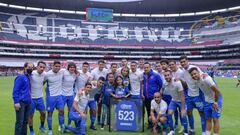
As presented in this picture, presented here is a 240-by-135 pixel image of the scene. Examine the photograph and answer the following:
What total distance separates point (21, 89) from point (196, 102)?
15.3 feet

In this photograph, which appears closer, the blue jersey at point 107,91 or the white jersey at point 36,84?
the white jersey at point 36,84

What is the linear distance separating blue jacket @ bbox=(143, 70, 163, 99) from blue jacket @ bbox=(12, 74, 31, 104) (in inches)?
147

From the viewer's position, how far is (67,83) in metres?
8.80

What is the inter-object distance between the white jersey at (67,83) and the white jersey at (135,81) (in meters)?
1.94

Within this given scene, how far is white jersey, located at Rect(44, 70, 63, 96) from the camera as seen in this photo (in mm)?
8516

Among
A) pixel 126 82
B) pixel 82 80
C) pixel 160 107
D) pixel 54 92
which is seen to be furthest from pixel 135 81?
pixel 54 92

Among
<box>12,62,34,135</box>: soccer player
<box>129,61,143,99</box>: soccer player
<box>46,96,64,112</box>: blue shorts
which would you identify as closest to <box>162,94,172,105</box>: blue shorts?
<box>129,61,143,99</box>: soccer player

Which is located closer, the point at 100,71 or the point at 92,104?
the point at 92,104

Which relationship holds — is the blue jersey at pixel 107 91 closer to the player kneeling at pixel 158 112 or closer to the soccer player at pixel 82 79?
the soccer player at pixel 82 79

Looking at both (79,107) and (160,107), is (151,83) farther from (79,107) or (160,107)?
(79,107)

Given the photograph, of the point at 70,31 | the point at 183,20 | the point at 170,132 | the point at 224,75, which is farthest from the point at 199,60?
the point at 170,132

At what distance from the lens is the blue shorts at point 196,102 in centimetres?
779

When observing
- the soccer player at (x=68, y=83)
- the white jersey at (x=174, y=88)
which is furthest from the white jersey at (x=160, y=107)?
the soccer player at (x=68, y=83)

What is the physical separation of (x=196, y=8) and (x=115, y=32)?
23.2 metres
